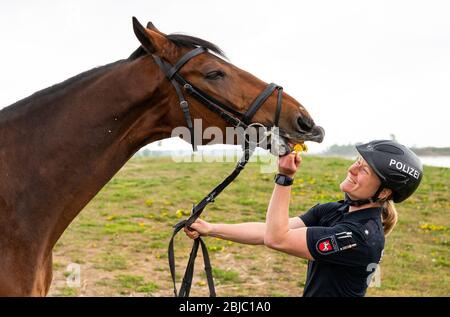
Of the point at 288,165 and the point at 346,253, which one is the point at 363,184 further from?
the point at 288,165

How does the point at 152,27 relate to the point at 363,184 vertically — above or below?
above

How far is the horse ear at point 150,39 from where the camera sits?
11.5 ft

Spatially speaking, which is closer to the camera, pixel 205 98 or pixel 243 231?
pixel 205 98

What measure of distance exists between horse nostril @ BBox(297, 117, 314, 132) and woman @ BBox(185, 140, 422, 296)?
1.34 ft

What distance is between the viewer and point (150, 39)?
140 inches

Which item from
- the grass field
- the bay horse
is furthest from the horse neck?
the grass field

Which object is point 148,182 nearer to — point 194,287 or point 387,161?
point 194,287

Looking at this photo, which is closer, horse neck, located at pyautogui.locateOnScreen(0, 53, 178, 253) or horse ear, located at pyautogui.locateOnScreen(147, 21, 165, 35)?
horse neck, located at pyautogui.locateOnScreen(0, 53, 178, 253)

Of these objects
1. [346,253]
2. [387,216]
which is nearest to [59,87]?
[346,253]

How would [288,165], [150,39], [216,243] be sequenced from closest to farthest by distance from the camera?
1. [288,165]
2. [150,39]
3. [216,243]

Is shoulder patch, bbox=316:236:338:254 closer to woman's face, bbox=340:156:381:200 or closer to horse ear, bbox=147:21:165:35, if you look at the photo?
woman's face, bbox=340:156:381:200

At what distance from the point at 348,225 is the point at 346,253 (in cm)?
20

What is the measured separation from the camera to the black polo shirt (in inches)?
127
